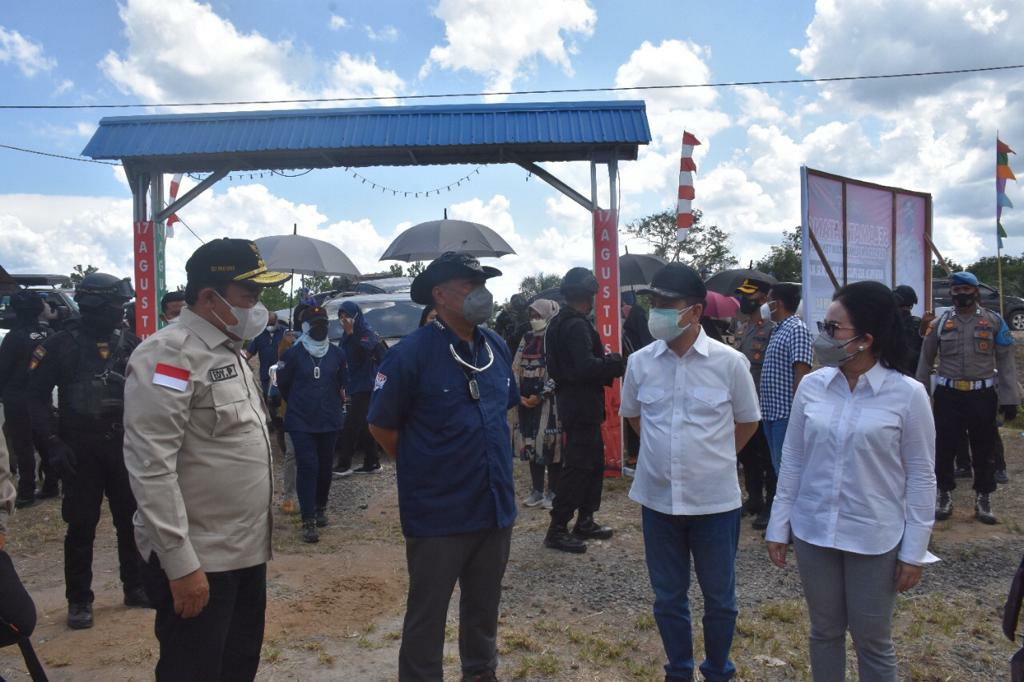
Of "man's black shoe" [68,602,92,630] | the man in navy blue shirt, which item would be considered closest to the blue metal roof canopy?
"man's black shoe" [68,602,92,630]

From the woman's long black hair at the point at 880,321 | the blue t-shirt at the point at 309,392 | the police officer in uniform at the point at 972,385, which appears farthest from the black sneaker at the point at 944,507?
the blue t-shirt at the point at 309,392

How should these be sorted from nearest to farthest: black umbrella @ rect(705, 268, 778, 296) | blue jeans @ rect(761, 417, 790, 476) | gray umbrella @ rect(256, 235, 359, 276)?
blue jeans @ rect(761, 417, 790, 476) < black umbrella @ rect(705, 268, 778, 296) < gray umbrella @ rect(256, 235, 359, 276)

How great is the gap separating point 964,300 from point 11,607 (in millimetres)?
6794

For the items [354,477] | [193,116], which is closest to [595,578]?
[354,477]

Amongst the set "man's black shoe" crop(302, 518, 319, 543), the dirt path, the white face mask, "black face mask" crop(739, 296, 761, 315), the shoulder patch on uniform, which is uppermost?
"black face mask" crop(739, 296, 761, 315)

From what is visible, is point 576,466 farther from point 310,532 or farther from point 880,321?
point 880,321

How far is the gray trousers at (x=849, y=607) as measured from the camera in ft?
9.28

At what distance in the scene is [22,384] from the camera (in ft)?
22.4

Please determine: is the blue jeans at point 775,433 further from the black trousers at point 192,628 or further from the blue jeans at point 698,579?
the black trousers at point 192,628

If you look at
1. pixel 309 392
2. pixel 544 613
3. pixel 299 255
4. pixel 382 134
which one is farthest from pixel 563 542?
pixel 299 255

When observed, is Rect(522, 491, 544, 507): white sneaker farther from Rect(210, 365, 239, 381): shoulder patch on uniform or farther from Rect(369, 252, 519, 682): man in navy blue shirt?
Rect(210, 365, 239, 381): shoulder patch on uniform

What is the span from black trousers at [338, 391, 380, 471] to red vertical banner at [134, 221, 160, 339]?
2291mm

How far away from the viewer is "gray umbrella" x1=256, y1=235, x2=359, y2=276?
43.4 feet

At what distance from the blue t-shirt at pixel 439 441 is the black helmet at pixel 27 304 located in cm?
533
